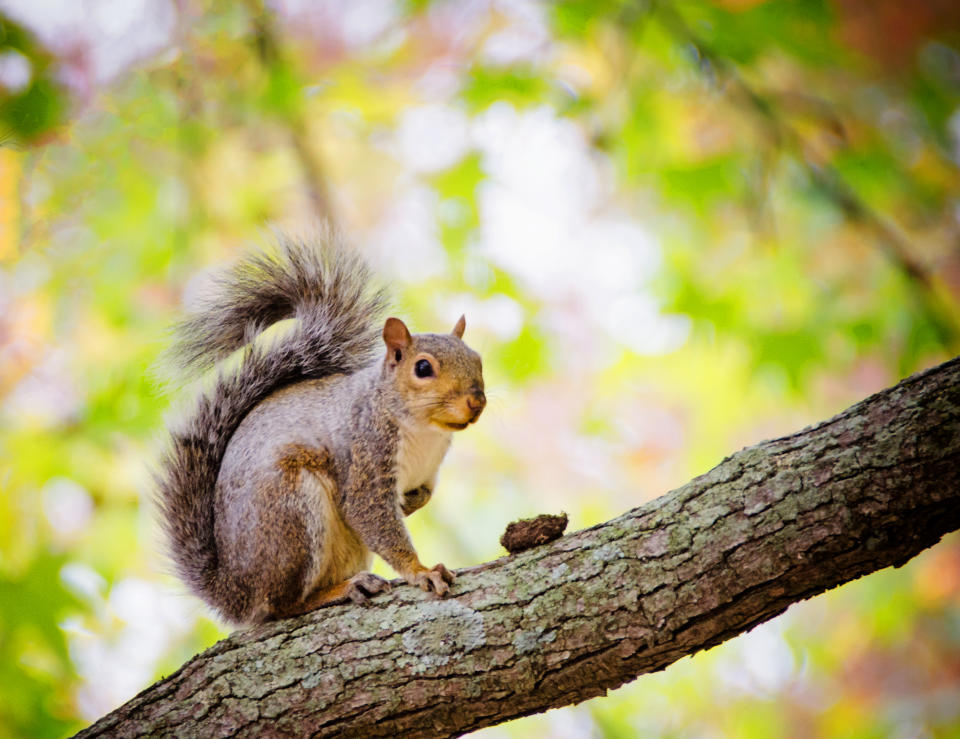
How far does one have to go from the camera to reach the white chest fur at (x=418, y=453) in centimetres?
274

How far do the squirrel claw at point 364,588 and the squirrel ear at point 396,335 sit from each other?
2.45 feet

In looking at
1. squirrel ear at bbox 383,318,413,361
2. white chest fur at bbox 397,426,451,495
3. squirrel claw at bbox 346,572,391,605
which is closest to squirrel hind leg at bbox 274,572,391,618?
squirrel claw at bbox 346,572,391,605

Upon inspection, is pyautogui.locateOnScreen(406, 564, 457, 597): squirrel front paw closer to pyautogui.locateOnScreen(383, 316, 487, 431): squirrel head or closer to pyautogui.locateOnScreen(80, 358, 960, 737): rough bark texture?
pyautogui.locateOnScreen(80, 358, 960, 737): rough bark texture

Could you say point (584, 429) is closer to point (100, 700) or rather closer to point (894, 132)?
point (894, 132)

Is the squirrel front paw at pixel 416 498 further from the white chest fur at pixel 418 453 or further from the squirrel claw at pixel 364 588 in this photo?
the squirrel claw at pixel 364 588

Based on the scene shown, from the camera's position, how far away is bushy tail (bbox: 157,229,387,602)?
2871 millimetres

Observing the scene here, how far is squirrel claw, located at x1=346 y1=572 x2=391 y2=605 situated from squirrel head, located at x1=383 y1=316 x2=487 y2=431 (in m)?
0.50

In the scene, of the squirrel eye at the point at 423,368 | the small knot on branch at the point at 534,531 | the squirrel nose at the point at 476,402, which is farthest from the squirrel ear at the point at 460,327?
the small knot on branch at the point at 534,531

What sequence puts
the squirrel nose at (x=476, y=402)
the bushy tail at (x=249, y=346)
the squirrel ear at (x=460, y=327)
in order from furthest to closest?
the squirrel ear at (x=460, y=327)
the bushy tail at (x=249, y=346)
the squirrel nose at (x=476, y=402)

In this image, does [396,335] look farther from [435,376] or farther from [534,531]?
[534,531]

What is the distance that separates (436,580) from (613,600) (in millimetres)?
502

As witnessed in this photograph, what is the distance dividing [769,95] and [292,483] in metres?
2.62

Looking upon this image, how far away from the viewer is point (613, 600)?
6.82ft

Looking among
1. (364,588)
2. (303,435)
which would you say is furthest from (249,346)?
(364,588)
